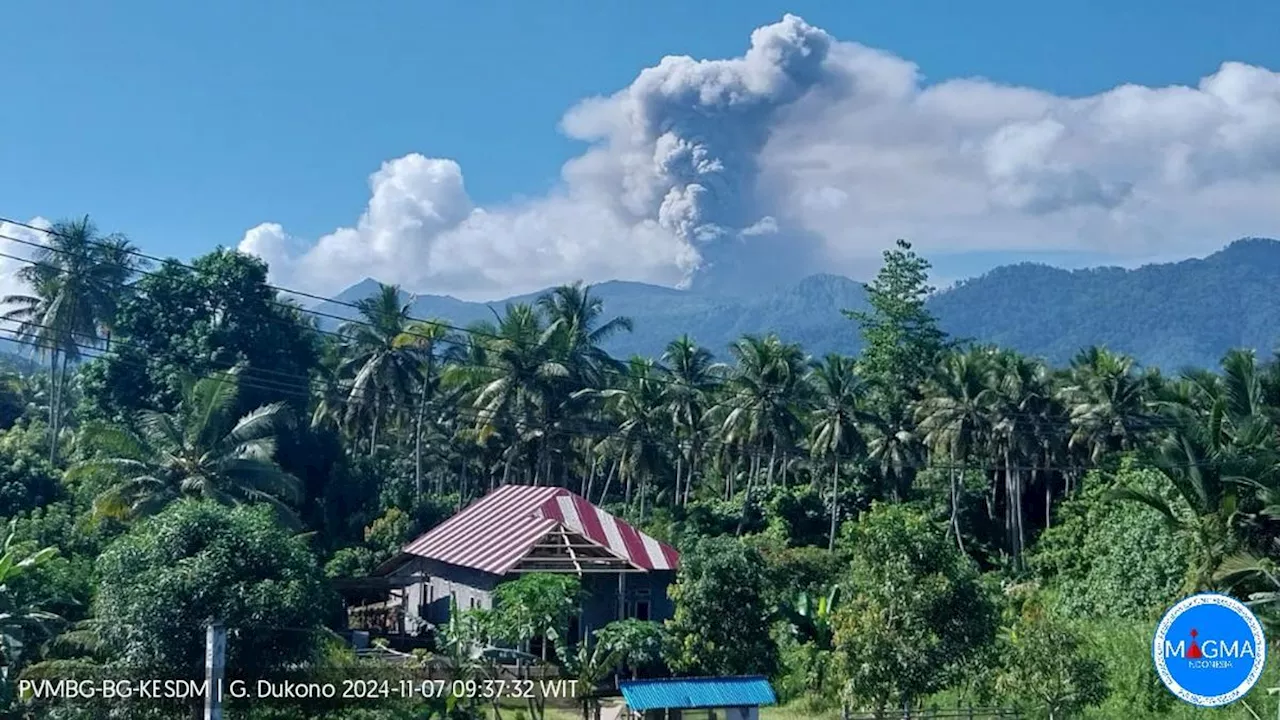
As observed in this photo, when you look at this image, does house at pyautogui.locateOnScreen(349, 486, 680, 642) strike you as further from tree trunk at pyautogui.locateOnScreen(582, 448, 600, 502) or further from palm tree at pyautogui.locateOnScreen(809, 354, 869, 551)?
tree trunk at pyautogui.locateOnScreen(582, 448, 600, 502)

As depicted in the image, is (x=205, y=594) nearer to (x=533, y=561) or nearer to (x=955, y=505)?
(x=533, y=561)

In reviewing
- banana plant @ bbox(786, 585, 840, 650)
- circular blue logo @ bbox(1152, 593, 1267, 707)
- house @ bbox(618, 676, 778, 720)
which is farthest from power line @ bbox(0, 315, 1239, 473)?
circular blue logo @ bbox(1152, 593, 1267, 707)

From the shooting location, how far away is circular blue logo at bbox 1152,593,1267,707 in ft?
29.2

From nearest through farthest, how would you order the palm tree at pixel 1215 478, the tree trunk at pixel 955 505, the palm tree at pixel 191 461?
the palm tree at pixel 1215 478
the palm tree at pixel 191 461
the tree trunk at pixel 955 505

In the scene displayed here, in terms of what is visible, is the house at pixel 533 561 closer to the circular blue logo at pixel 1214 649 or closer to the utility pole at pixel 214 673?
the utility pole at pixel 214 673

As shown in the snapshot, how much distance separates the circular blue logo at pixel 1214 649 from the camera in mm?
8891

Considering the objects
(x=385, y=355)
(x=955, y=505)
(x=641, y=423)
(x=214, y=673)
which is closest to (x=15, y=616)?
(x=214, y=673)

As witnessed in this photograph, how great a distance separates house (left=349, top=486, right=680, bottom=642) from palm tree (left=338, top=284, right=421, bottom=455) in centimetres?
1525

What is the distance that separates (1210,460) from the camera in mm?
30672

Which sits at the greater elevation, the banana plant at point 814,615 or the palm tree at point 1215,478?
the palm tree at point 1215,478

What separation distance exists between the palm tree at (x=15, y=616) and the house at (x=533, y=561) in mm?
10196

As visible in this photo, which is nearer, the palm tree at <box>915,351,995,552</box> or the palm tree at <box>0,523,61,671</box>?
the palm tree at <box>0,523,61,671</box>

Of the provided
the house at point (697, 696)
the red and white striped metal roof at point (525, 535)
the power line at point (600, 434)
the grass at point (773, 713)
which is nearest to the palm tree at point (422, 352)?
the power line at point (600, 434)

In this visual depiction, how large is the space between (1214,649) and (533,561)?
23.5m
